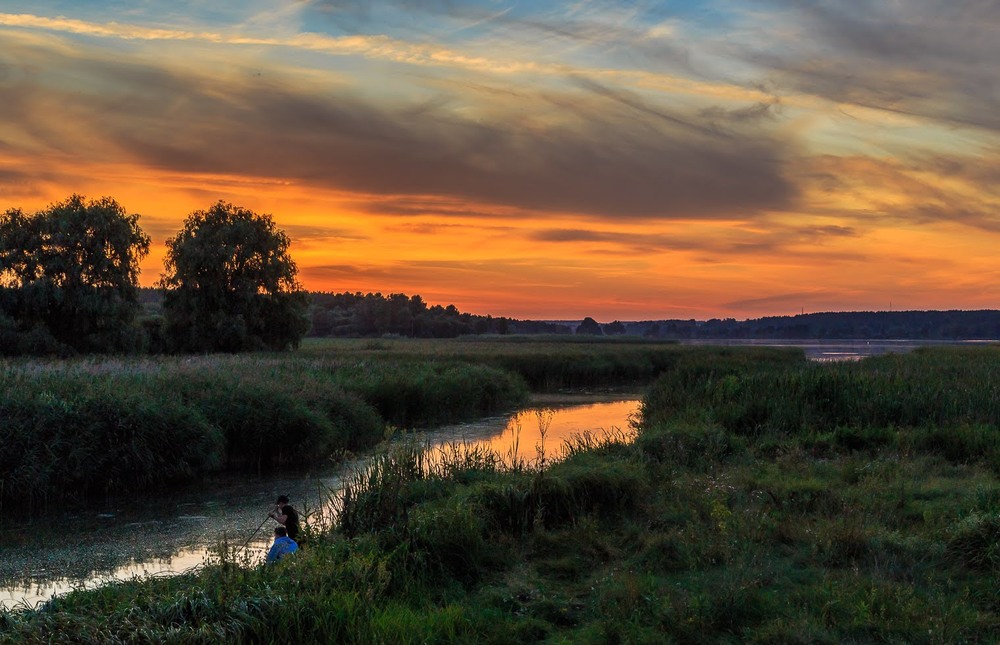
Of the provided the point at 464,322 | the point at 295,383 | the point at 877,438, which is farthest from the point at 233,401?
the point at 464,322

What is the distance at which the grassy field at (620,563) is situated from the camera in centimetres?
616

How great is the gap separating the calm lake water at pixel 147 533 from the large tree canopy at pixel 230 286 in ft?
100

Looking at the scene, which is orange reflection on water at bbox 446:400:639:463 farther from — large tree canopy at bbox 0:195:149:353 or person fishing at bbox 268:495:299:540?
large tree canopy at bbox 0:195:149:353

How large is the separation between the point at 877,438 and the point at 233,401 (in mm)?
14112

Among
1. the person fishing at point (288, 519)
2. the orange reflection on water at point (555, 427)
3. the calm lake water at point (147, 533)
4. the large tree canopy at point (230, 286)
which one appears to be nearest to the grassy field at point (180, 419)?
the calm lake water at point (147, 533)

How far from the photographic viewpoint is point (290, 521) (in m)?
9.15

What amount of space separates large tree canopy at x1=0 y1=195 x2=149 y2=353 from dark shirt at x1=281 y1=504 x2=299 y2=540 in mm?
31436

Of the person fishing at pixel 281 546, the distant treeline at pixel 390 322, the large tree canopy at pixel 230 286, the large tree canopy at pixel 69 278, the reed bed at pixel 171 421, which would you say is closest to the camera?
the person fishing at pixel 281 546

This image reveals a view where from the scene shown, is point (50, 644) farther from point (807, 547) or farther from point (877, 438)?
point (877, 438)

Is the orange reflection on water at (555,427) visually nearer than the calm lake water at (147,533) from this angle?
No

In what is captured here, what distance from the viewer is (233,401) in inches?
701

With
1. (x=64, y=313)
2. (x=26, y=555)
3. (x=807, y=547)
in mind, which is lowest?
(x=26, y=555)

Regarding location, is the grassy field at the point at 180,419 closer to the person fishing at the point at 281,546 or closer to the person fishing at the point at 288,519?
the person fishing at the point at 288,519

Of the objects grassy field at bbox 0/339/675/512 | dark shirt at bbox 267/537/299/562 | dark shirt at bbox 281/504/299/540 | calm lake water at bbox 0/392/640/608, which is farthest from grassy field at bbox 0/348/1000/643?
grassy field at bbox 0/339/675/512
